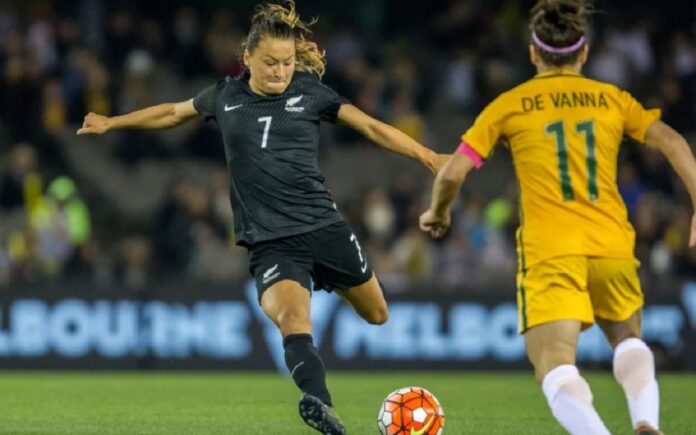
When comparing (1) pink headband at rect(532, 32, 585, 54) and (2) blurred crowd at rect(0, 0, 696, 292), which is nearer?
(1) pink headband at rect(532, 32, 585, 54)

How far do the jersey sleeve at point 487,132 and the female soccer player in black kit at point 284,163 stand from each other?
4.64 ft

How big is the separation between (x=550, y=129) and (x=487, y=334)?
9.19 metres

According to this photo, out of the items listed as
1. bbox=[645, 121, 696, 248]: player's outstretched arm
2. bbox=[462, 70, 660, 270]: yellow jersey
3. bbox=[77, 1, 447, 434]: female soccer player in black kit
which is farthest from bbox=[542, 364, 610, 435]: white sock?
bbox=[77, 1, 447, 434]: female soccer player in black kit

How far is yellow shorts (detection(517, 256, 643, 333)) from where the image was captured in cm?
603

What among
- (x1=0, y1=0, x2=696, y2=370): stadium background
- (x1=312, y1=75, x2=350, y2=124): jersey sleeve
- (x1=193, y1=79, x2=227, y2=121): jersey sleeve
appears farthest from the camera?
(x1=0, y1=0, x2=696, y2=370): stadium background

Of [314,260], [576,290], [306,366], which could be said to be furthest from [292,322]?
[576,290]

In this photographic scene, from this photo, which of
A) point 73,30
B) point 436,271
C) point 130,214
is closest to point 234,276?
point 436,271

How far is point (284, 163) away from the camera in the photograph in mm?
7793

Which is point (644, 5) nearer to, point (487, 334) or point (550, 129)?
point (487, 334)

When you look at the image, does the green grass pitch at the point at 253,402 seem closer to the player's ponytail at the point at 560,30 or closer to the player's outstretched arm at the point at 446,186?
the player's outstretched arm at the point at 446,186

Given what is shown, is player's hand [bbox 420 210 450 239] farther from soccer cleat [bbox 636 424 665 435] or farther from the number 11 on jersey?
the number 11 on jersey

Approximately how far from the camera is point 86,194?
19.2 metres

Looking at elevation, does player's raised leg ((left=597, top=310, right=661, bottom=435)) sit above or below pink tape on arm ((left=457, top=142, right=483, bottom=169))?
below

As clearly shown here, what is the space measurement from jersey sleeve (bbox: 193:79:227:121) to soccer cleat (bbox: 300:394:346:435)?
1883 mm
